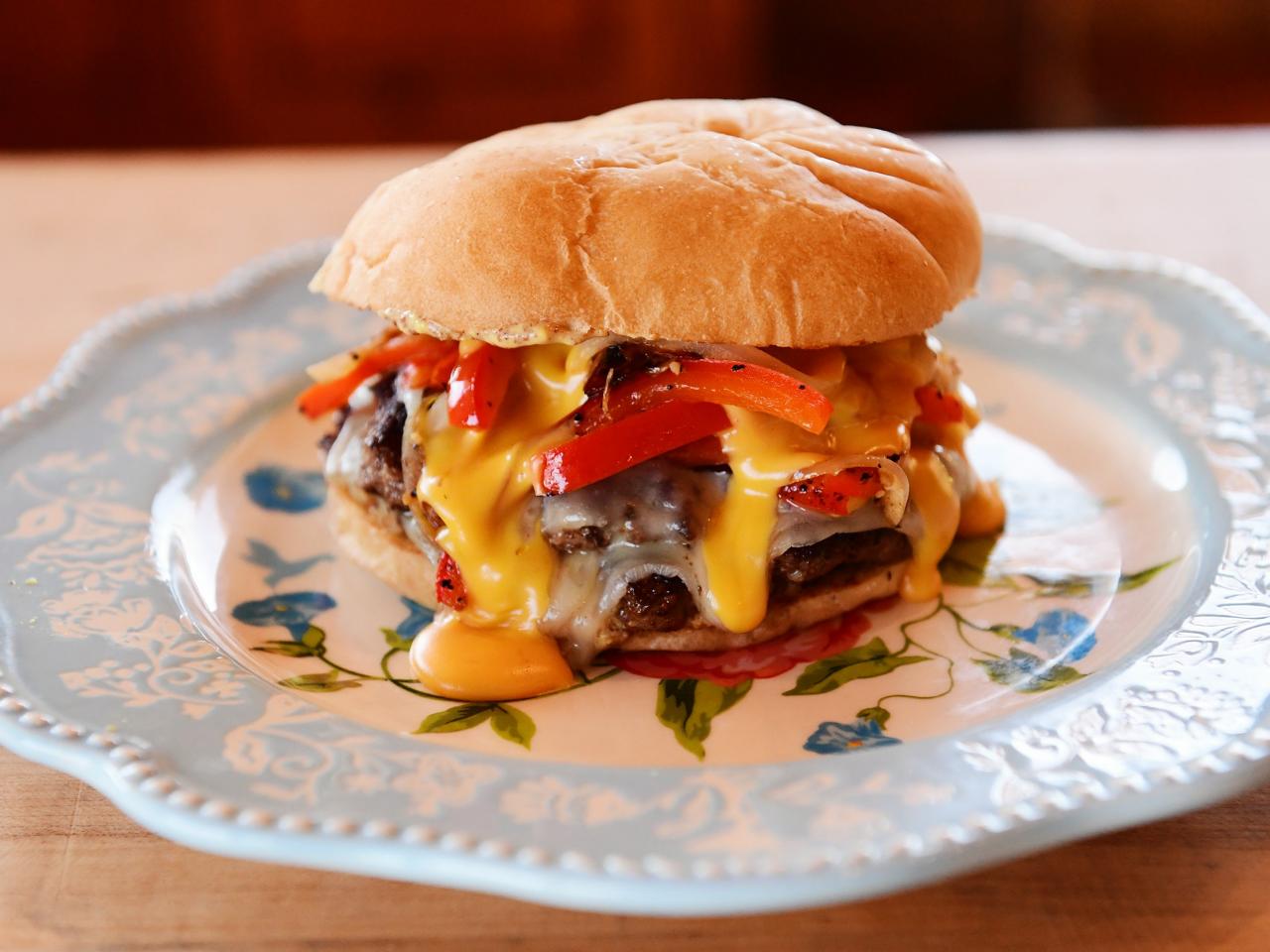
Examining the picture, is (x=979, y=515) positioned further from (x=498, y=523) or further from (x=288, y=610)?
(x=288, y=610)

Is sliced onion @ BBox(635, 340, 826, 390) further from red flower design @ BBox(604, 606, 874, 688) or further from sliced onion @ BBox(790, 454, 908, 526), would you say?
red flower design @ BBox(604, 606, 874, 688)

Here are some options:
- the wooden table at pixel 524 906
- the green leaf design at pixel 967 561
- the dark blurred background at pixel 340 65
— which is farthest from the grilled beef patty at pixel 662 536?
the dark blurred background at pixel 340 65

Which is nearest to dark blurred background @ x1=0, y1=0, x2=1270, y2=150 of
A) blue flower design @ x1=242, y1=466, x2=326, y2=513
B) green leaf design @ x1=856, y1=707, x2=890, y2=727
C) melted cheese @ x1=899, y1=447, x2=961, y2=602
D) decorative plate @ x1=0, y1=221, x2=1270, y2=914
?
decorative plate @ x1=0, y1=221, x2=1270, y2=914

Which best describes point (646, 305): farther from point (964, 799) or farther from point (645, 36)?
point (645, 36)

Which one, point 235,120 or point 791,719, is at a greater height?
point 791,719

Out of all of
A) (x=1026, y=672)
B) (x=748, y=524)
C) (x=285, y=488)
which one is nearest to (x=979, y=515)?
(x=1026, y=672)

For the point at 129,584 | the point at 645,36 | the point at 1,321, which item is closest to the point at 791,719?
the point at 129,584

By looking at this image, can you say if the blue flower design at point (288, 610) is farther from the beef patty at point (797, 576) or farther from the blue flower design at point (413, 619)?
the beef patty at point (797, 576)
